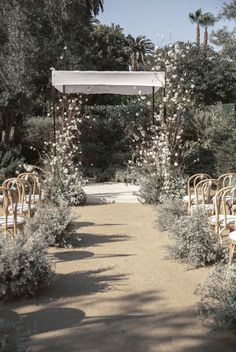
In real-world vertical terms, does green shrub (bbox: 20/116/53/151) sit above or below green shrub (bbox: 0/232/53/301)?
above

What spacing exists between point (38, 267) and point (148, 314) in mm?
1054

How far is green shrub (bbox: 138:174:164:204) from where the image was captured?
932 centimetres

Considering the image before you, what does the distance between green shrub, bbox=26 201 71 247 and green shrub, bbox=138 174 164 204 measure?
A: 135 inches

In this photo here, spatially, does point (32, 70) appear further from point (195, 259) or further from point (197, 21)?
point (197, 21)

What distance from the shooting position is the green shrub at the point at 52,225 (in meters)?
5.93

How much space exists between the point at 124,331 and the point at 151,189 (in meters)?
5.96

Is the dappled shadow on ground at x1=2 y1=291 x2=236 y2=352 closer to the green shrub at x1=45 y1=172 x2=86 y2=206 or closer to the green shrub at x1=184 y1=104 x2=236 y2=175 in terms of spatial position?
the green shrub at x1=45 y1=172 x2=86 y2=206

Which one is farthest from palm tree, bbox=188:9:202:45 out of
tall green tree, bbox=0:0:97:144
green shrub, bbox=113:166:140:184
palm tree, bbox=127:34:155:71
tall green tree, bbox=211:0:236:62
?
green shrub, bbox=113:166:140:184

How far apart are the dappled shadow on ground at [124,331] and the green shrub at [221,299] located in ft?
0.39

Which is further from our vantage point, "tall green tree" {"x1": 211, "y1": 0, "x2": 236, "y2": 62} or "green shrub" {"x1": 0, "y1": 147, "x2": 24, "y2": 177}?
"tall green tree" {"x1": 211, "y1": 0, "x2": 236, "y2": 62}

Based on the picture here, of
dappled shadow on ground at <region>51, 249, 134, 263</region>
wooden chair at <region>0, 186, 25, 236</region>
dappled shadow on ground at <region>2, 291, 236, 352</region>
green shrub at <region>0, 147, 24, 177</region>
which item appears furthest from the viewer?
green shrub at <region>0, 147, 24, 177</region>

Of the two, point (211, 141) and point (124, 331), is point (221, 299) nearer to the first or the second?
point (124, 331)

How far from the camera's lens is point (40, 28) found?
42.0 ft

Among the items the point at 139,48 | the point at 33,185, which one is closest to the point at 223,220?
the point at 33,185
